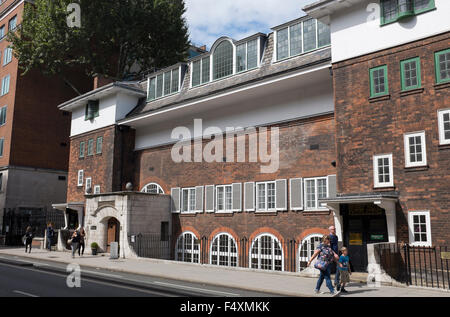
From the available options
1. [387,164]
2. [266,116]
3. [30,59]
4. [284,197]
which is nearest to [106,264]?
[284,197]

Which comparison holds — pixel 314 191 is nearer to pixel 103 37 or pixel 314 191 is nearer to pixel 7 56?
pixel 103 37

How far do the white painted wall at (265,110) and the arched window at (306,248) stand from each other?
5.74 meters

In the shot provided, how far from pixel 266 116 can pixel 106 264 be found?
10.9 metres

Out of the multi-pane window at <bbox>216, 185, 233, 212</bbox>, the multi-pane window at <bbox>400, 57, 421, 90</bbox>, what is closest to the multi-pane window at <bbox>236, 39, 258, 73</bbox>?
the multi-pane window at <bbox>216, 185, 233, 212</bbox>

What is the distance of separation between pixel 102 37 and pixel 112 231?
1921 cm

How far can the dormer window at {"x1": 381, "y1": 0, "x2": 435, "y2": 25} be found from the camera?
49.9 ft

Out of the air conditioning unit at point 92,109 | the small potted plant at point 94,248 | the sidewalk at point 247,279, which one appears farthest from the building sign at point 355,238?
the air conditioning unit at point 92,109

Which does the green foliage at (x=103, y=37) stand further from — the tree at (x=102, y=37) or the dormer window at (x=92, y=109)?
the dormer window at (x=92, y=109)

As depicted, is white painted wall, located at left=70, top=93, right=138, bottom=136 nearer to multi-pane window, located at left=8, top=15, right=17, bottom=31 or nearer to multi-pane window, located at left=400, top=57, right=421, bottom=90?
multi-pane window, located at left=8, top=15, right=17, bottom=31

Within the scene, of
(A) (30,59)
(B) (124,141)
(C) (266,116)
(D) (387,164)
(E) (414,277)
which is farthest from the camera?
(A) (30,59)

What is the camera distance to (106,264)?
20.4m

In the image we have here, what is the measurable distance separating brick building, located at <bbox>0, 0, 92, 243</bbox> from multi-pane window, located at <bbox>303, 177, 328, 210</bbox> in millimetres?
25973

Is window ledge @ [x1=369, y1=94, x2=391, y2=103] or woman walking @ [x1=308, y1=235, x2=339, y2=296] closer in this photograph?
woman walking @ [x1=308, y1=235, x2=339, y2=296]
